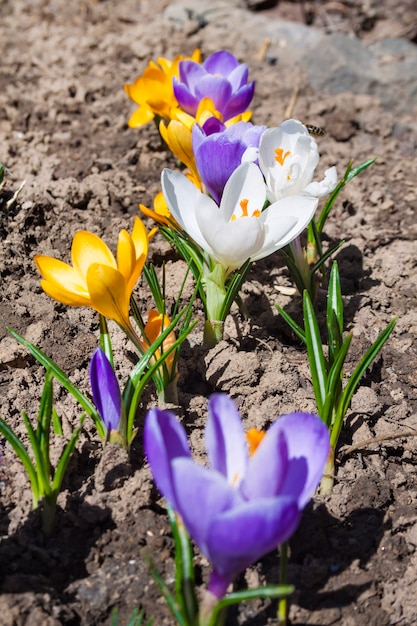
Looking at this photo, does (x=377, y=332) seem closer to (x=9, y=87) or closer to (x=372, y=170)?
(x=372, y=170)

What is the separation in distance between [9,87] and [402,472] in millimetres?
2537

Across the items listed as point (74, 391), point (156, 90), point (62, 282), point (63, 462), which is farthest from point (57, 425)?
point (156, 90)

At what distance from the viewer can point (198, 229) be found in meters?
1.83

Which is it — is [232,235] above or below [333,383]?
above

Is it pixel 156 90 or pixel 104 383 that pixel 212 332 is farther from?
pixel 156 90

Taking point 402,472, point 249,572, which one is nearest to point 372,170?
point 402,472

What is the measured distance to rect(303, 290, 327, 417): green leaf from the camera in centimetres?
163

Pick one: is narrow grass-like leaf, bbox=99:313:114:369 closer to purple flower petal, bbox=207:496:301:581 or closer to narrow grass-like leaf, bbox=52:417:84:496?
narrow grass-like leaf, bbox=52:417:84:496

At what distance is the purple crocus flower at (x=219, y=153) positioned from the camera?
185 centimetres

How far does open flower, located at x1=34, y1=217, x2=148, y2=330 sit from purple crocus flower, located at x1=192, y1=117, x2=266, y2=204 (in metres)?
0.33

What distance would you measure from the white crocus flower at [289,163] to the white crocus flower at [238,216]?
0.07m

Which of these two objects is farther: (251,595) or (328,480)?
(328,480)

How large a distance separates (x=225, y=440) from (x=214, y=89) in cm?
142

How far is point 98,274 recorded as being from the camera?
151 cm
